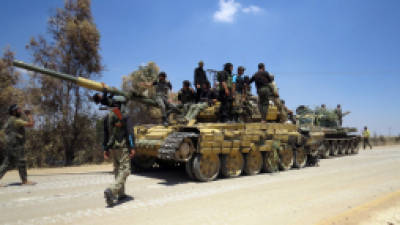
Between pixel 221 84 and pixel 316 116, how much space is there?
Answer: 39.6ft

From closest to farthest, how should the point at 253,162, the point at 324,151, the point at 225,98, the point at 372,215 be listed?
1. the point at 372,215
2. the point at 253,162
3. the point at 225,98
4. the point at 324,151

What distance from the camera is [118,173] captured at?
571cm

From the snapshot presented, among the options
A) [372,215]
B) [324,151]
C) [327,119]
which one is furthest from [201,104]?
[327,119]

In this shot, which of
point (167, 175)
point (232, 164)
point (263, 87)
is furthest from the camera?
point (263, 87)

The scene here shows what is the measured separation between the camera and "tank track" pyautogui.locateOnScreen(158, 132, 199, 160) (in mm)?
7496

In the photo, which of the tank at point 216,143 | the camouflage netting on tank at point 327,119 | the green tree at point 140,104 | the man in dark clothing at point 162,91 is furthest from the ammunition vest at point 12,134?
the camouflage netting on tank at point 327,119

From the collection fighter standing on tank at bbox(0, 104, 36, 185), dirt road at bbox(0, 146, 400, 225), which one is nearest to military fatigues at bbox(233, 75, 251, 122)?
dirt road at bbox(0, 146, 400, 225)

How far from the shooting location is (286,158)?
11.3 meters

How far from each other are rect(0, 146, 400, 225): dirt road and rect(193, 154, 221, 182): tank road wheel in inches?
15.2

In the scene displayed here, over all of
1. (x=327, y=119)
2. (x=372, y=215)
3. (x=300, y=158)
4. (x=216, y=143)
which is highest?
(x=327, y=119)

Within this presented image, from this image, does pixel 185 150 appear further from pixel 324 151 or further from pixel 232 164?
pixel 324 151

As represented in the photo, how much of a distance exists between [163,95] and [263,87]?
358 cm

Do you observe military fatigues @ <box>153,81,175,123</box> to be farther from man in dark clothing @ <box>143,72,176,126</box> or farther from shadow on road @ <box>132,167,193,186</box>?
shadow on road @ <box>132,167,193,186</box>

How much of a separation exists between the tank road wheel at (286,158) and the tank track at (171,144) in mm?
4227
